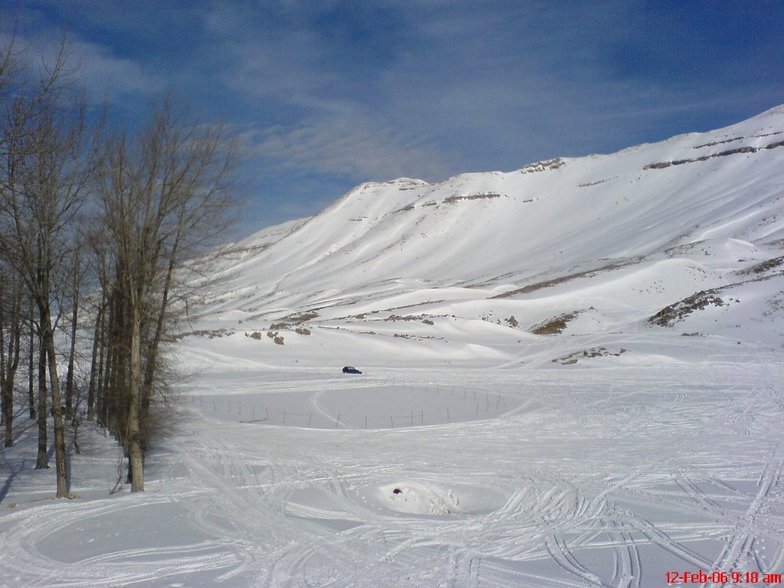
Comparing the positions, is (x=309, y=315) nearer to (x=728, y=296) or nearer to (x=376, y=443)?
(x=728, y=296)

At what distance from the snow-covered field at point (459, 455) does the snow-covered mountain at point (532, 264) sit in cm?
44

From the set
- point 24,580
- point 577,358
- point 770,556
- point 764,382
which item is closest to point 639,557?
point 770,556

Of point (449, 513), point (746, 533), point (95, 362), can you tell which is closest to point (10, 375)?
point (95, 362)

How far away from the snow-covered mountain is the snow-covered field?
0.44 metres

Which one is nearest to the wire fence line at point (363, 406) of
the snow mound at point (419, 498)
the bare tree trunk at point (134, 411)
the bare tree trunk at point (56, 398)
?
the snow mound at point (419, 498)

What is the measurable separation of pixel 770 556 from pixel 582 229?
113122 mm

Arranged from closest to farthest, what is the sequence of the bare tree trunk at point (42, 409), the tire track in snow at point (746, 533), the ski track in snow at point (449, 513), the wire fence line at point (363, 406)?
the ski track in snow at point (449, 513) < the tire track in snow at point (746, 533) < the bare tree trunk at point (42, 409) < the wire fence line at point (363, 406)

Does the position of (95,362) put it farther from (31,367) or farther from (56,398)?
(56,398)

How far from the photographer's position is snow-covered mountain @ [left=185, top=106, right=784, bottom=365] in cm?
4441

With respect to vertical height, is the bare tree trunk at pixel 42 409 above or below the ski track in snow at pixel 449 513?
above
